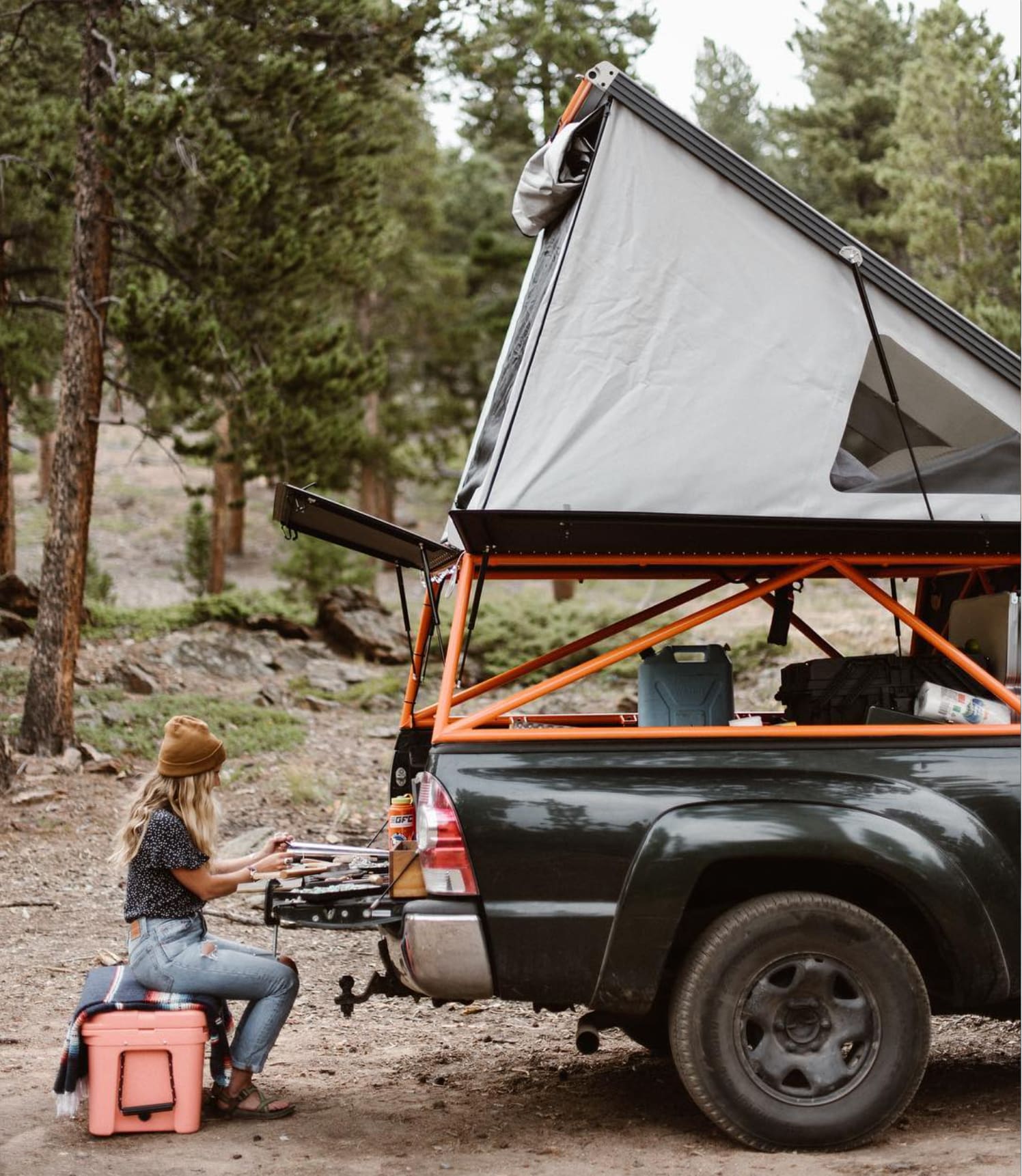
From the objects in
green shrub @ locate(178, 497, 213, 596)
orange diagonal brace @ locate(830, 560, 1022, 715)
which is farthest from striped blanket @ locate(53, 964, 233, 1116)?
green shrub @ locate(178, 497, 213, 596)

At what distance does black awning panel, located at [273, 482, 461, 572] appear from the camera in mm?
4828

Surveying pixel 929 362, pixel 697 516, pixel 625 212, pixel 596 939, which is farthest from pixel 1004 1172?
pixel 625 212

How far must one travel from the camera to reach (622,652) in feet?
15.3

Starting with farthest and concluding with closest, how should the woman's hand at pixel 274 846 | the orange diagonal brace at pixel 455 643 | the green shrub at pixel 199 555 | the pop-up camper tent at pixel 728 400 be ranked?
the green shrub at pixel 199 555 → the woman's hand at pixel 274 846 → the pop-up camper tent at pixel 728 400 → the orange diagonal brace at pixel 455 643

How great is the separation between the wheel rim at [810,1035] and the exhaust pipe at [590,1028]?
58 cm

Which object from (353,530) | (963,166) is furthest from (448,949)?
(963,166)

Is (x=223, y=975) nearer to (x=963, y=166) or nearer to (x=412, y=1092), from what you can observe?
(x=412, y=1092)

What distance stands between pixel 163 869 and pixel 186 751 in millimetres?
441

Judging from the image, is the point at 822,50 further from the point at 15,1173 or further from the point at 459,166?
the point at 15,1173

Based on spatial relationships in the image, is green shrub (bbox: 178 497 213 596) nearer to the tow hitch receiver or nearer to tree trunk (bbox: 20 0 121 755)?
tree trunk (bbox: 20 0 121 755)

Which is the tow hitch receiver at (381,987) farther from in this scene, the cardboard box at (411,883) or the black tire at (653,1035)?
the black tire at (653,1035)

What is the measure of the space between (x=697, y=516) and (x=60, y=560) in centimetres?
965

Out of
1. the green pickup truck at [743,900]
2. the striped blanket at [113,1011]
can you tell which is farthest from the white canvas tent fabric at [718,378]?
the striped blanket at [113,1011]

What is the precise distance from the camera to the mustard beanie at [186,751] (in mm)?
4801
